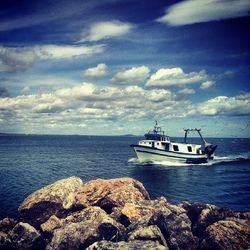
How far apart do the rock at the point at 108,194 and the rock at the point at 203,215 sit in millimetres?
4000

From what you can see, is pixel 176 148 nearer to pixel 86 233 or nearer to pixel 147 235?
pixel 86 233

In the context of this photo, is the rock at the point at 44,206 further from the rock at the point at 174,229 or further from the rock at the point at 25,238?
the rock at the point at 174,229

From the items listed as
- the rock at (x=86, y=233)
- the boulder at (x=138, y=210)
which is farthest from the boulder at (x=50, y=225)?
the boulder at (x=138, y=210)

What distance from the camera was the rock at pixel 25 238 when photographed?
679 inches

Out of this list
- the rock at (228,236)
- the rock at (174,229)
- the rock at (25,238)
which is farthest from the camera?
the rock at (25,238)

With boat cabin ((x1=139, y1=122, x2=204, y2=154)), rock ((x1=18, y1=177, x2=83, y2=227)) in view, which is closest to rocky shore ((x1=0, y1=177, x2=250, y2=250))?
rock ((x1=18, y1=177, x2=83, y2=227))

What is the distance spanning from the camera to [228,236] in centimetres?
1387

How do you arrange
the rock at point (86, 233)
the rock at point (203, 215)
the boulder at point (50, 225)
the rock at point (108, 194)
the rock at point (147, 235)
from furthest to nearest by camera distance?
1. the rock at point (108, 194)
2. the boulder at point (50, 225)
3. the rock at point (203, 215)
4. the rock at point (86, 233)
5. the rock at point (147, 235)

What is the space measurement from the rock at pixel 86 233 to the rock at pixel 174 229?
230cm

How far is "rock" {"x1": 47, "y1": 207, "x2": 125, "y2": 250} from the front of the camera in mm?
15359

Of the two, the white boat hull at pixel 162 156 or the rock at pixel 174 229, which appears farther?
the white boat hull at pixel 162 156

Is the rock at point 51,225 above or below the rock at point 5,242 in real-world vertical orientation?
above

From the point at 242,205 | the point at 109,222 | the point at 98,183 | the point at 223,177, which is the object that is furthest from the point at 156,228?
the point at 223,177

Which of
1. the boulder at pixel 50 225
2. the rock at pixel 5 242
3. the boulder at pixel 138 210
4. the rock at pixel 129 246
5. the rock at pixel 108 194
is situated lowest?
the rock at pixel 5 242
